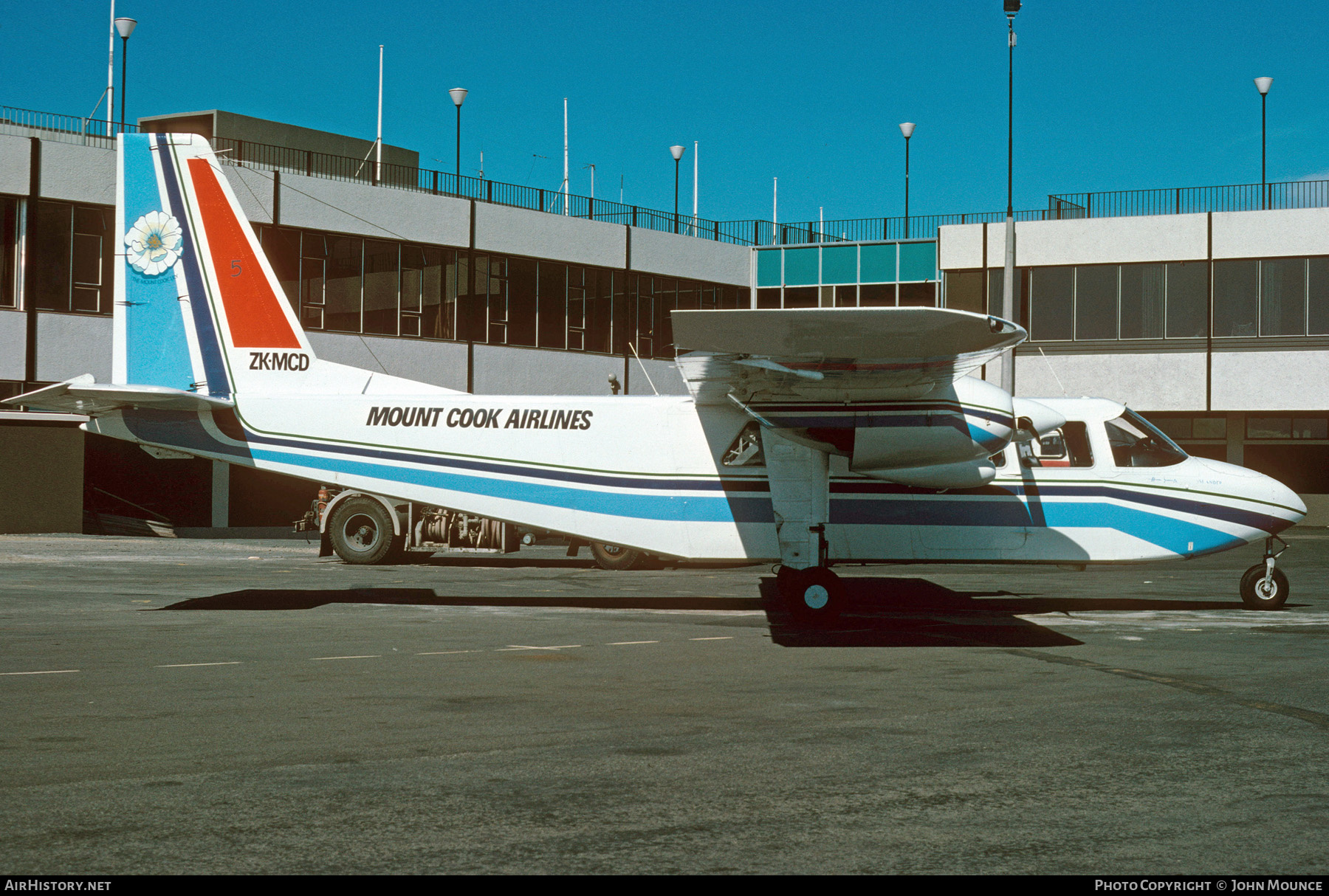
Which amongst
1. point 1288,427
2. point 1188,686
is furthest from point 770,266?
point 1188,686

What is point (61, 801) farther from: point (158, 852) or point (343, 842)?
point (343, 842)

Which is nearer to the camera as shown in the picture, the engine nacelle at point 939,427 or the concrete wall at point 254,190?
the engine nacelle at point 939,427

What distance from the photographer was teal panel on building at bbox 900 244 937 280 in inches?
1624

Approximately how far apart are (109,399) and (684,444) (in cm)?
658

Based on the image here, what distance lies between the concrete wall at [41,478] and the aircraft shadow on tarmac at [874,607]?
55.0 ft

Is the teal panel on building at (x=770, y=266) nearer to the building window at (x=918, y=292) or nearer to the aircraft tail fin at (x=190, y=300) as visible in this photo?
the building window at (x=918, y=292)

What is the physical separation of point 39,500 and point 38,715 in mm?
24609

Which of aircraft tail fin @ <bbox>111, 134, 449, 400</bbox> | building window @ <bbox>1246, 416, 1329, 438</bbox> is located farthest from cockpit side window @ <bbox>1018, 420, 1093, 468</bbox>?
building window @ <bbox>1246, 416, 1329, 438</bbox>

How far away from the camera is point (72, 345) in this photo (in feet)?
92.6

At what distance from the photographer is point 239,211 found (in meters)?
15.2

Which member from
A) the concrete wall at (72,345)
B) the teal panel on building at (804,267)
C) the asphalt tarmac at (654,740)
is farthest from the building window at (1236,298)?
the concrete wall at (72,345)

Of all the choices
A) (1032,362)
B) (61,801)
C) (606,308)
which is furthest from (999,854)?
(1032,362)

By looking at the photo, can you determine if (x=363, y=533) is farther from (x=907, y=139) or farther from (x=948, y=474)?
(x=907, y=139)

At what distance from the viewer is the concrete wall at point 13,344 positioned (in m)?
27.4
